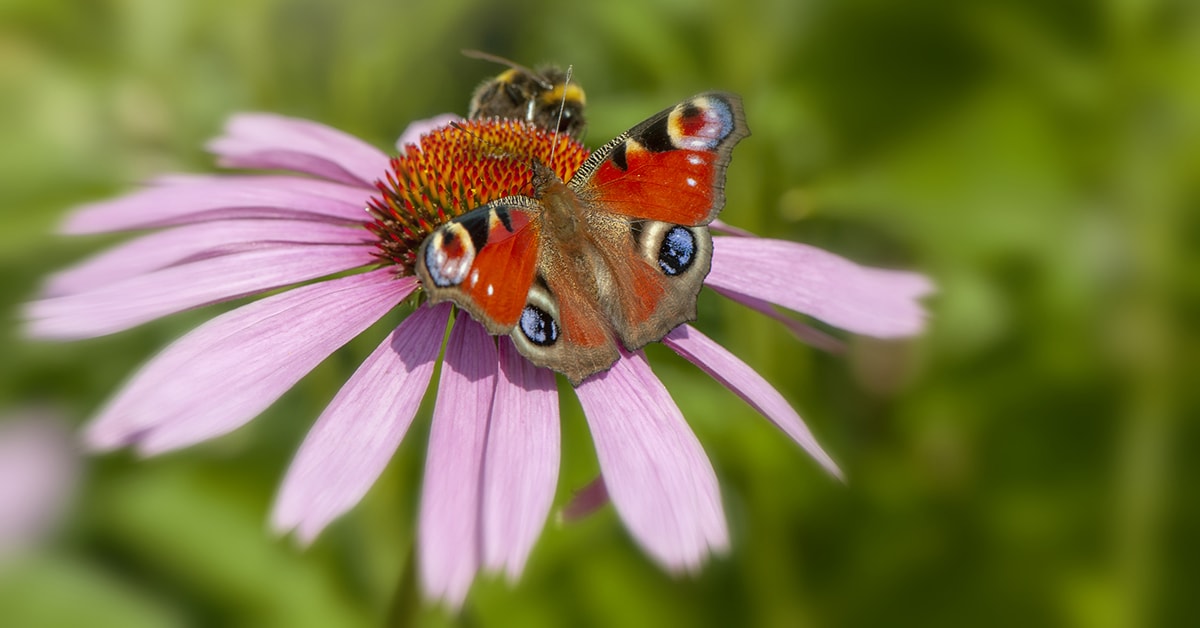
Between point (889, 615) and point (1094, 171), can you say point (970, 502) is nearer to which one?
point (889, 615)

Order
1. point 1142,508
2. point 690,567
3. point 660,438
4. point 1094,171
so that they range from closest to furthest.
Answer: point 690,567 < point 660,438 < point 1142,508 < point 1094,171

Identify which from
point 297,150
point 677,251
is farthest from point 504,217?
point 297,150

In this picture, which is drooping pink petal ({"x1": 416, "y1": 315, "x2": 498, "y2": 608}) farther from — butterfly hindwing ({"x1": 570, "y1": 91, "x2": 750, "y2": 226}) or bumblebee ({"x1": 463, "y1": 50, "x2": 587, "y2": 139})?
bumblebee ({"x1": 463, "y1": 50, "x2": 587, "y2": 139})

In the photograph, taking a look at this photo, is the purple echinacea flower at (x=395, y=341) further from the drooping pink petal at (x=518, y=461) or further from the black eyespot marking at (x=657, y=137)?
the black eyespot marking at (x=657, y=137)

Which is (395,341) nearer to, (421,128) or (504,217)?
(504,217)

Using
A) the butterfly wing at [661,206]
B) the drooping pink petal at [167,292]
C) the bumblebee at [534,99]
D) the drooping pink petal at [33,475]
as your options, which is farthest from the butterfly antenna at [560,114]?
the drooping pink petal at [33,475]

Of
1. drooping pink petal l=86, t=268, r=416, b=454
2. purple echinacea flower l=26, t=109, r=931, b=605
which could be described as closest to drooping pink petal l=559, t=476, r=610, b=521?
purple echinacea flower l=26, t=109, r=931, b=605

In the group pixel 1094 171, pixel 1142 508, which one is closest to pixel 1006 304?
pixel 1094 171
